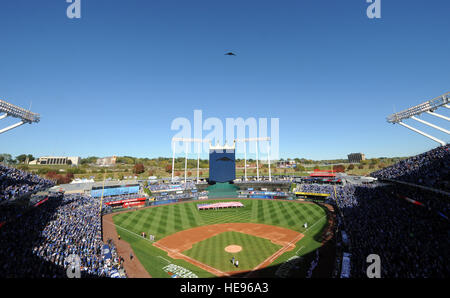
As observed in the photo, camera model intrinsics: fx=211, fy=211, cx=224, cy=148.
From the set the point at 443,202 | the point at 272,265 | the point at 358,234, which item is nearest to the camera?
the point at 443,202

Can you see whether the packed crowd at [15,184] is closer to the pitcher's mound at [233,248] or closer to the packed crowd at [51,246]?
the packed crowd at [51,246]

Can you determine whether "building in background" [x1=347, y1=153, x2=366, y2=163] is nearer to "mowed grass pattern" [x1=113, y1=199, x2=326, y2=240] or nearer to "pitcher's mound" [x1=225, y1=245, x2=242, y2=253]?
"mowed grass pattern" [x1=113, y1=199, x2=326, y2=240]

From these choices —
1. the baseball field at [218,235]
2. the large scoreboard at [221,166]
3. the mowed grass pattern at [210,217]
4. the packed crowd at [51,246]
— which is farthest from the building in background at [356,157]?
the packed crowd at [51,246]

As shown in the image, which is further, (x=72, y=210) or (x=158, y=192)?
(x=158, y=192)

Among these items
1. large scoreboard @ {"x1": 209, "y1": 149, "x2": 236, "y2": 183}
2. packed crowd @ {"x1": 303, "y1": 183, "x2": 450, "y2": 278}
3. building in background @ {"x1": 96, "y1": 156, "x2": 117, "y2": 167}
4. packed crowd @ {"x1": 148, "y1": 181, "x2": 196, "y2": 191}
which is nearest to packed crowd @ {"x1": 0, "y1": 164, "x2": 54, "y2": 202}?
packed crowd @ {"x1": 148, "y1": 181, "x2": 196, "y2": 191}

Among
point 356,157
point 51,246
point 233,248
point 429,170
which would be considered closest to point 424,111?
point 429,170
